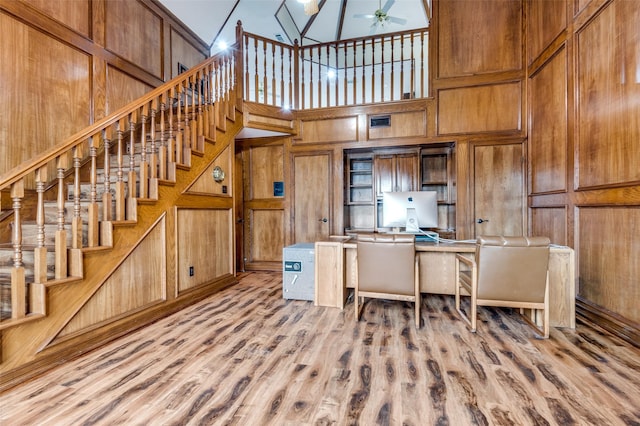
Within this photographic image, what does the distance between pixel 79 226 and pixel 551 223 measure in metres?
4.87

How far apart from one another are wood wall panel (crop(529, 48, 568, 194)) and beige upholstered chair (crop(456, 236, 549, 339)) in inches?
56.3

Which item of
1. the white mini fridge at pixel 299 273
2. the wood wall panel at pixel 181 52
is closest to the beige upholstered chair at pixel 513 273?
the white mini fridge at pixel 299 273

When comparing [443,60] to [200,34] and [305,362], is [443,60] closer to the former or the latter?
[200,34]

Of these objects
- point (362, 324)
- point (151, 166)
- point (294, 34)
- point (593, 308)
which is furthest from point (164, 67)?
point (593, 308)

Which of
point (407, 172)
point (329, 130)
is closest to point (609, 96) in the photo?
point (407, 172)

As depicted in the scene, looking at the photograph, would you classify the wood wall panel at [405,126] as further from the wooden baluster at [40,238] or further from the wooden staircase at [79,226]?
the wooden baluster at [40,238]

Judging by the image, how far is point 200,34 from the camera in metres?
5.28

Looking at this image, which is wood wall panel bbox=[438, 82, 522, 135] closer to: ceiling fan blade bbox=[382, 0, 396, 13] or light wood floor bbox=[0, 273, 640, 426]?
light wood floor bbox=[0, 273, 640, 426]

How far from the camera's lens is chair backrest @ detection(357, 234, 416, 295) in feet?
8.89

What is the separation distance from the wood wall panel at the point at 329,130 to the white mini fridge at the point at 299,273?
223 centimetres

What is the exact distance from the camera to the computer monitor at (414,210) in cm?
330

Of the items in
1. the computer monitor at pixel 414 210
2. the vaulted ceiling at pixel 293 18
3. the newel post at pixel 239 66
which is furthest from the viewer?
the vaulted ceiling at pixel 293 18

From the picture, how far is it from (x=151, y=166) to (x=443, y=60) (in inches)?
172

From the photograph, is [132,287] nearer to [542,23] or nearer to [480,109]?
[480,109]
